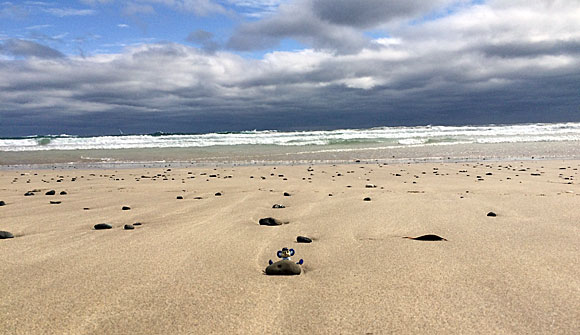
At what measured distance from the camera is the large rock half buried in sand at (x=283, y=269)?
2479 mm

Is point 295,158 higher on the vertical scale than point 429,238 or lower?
lower

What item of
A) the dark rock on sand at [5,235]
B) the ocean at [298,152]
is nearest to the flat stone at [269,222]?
the dark rock on sand at [5,235]

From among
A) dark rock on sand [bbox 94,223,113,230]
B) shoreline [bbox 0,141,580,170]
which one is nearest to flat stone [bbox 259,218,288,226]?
dark rock on sand [bbox 94,223,113,230]

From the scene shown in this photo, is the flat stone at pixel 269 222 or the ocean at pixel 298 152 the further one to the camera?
the ocean at pixel 298 152

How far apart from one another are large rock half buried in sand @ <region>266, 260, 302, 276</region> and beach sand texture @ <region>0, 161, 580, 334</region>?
6cm

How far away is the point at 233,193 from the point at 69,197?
2.53 metres

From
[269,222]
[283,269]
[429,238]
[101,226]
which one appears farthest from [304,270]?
[101,226]

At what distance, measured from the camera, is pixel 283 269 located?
2486 mm

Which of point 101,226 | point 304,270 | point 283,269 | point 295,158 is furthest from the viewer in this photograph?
point 295,158

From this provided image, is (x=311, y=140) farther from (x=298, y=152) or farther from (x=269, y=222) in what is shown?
(x=269, y=222)

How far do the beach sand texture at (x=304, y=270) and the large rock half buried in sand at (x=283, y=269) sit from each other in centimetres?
6

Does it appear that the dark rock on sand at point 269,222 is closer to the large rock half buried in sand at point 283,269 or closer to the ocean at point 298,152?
the large rock half buried in sand at point 283,269

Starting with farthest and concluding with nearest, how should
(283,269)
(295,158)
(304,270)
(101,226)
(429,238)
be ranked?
(295,158)
(101,226)
(429,238)
(304,270)
(283,269)

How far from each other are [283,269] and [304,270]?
0.57ft
